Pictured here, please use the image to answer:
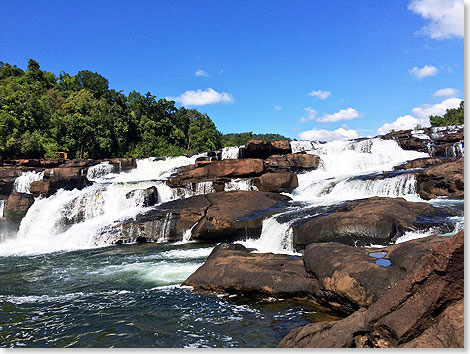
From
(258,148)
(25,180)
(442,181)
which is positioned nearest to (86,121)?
(25,180)

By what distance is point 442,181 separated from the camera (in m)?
16.6

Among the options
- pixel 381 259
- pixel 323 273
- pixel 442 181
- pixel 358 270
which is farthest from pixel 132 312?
pixel 442 181

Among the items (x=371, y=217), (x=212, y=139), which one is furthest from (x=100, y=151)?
(x=371, y=217)

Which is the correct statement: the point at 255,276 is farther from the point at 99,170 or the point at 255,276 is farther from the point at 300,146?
the point at 99,170

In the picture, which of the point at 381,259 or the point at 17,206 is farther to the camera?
the point at 17,206

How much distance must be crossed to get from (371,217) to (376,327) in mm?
8520

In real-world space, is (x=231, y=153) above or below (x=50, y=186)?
above

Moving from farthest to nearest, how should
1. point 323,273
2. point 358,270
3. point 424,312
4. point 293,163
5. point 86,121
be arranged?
point 86,121 → point 293,163 → point 323,273 → point 358,270 → point 424,312

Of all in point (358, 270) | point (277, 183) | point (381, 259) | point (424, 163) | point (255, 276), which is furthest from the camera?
point (277, 183)

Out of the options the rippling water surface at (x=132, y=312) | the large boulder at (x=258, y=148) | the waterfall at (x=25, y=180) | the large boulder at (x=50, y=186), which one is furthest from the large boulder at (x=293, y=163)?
the waterfall at (x=25, y=180)

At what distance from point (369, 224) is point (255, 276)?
16.3 ft

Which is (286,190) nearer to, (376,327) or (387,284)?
(387,284)

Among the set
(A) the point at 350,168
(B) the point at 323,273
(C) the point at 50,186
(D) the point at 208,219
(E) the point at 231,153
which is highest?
(E) the point at 231,153

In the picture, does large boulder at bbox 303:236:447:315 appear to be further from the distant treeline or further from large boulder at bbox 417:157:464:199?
the distant treeline
